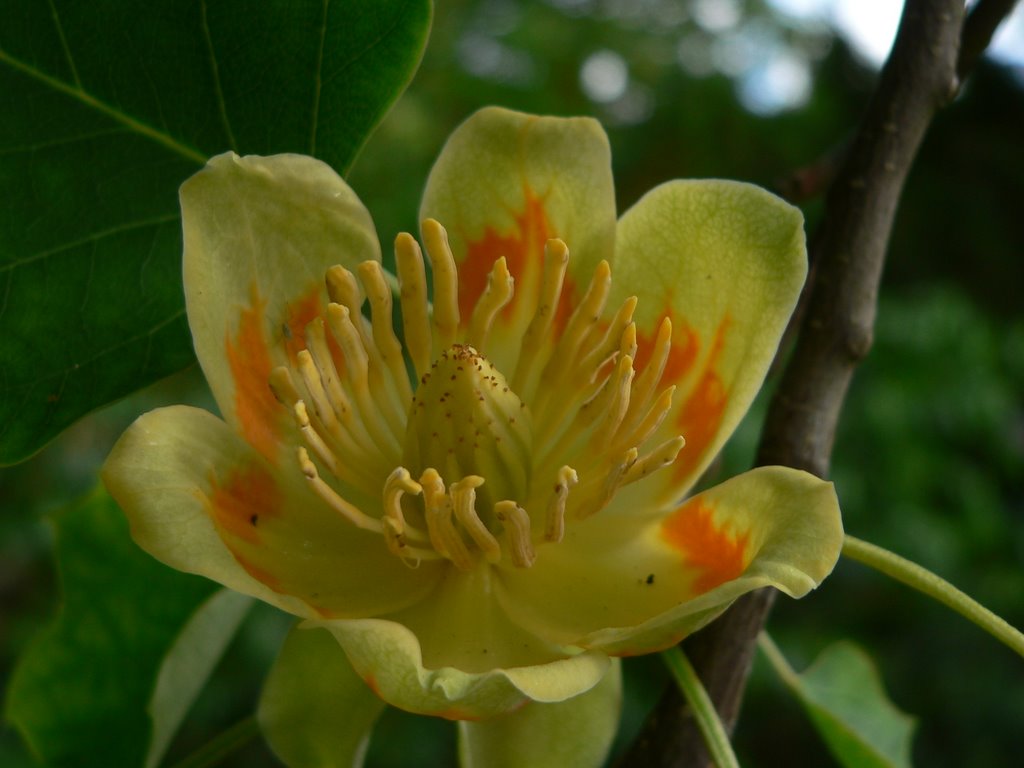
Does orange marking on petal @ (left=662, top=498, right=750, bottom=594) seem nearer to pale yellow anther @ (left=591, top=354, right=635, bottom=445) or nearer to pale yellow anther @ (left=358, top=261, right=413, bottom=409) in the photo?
pale yellow anther @ (left=591, top=354, right=635, bottom=445)

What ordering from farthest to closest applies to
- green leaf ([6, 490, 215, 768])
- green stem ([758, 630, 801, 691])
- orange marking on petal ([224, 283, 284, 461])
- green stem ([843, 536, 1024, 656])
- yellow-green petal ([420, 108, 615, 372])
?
green leaf ([6, 490, 215, 768]) < green stem ([758, 630, 801, 691]) < yellow-green petal ([420, 108, 615, 372]) < orange marking on petal ([224, 283, 284, 461]) < green stem ([843, 536, 1024, 656])

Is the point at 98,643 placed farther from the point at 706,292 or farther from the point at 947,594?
the point at 947,594

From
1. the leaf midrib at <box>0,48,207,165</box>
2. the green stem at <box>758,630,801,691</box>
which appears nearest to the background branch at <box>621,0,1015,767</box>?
the green stem at <box>758,630,801,691</box>

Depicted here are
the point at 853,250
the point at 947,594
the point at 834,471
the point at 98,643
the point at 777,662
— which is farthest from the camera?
the point at 834,471

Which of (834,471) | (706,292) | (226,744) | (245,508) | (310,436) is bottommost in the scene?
(834,471)

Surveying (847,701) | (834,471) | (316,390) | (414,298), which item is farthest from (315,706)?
(834,471)

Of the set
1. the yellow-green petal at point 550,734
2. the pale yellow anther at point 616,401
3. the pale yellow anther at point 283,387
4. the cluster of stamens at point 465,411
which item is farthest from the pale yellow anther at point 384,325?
the yellow-green petal at point 550,734

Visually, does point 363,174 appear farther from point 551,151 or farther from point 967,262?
point 967,262
